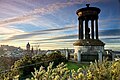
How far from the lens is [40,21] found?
3.91m

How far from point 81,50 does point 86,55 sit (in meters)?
0.41

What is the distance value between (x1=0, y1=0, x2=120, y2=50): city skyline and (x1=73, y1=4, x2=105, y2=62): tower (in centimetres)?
192

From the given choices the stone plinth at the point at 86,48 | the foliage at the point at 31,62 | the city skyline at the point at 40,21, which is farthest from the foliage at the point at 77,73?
the stone plinth at the point at 86,48

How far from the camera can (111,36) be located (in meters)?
4.49

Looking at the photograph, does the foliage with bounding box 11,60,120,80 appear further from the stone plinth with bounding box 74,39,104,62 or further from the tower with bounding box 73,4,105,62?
the stone plinth with bounding box 74,39,104,62

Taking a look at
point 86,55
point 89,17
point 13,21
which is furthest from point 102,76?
point 89,17

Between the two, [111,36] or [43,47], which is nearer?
[43,47]

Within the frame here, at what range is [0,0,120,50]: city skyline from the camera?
361 centimetres

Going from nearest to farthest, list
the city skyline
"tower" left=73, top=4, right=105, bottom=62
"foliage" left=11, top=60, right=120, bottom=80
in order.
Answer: "foliage" left=11, top=60, right=120, bottom=80 < the city skyline < "tower" left=73, top=4, right=105, bottom=62

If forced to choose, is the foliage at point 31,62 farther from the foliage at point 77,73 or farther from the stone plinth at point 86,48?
the foliage at point 77,73

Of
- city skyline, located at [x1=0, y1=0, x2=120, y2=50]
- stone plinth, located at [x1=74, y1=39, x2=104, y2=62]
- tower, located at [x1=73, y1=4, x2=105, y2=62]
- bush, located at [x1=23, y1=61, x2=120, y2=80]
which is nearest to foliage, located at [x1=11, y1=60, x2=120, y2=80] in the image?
bush, located at [x1=23, y1=61, x2=120, y2=80]

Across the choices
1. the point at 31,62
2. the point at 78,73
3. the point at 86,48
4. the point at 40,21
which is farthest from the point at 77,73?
the point at 86,48

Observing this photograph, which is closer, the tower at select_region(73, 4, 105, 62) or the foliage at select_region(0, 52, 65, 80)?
the foliage at select_region(0, 52, 65, 80)

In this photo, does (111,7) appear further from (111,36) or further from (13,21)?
(13,21)
